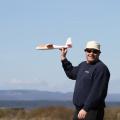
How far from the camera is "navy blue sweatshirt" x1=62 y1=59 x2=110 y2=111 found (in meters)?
9.41

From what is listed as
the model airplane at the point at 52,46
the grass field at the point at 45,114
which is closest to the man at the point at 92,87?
the model airplane at the point at 52,46

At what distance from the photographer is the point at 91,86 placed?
9516 mm

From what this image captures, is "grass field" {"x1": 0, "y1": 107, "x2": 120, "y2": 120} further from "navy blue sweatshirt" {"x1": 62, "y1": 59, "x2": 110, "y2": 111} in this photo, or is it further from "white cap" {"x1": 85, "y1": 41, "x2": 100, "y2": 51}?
"white cap" {"x1": 85, "y1": 41, "x2": 100, "y2": 51}

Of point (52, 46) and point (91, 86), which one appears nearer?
point (91, 86)

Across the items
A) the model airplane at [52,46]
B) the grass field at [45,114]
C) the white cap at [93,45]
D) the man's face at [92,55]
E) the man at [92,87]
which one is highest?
the white cap at [93,45]

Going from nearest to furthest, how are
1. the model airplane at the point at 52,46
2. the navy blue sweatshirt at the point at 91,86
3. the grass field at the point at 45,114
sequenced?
1. the navy blue sweatshirt at the point at 91,86
2. the model airplane at the point at 52,46
3. the grass field at the point at 45,114

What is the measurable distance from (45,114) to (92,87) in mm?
15490

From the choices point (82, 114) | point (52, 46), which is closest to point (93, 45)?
point (52, 46)

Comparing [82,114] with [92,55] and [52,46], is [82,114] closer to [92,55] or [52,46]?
[92,55]

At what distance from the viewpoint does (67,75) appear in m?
10.2

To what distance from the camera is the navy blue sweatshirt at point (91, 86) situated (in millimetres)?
9414

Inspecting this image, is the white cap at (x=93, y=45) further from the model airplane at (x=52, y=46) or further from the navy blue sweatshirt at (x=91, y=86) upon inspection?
the model airplane at (x=52, y=46)

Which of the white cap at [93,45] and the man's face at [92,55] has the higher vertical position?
the white cap at [93,45]

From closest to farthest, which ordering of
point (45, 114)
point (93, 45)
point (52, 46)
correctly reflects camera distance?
1. point (93, 45)
2. point (52, 46)
3. point (45, 114)
